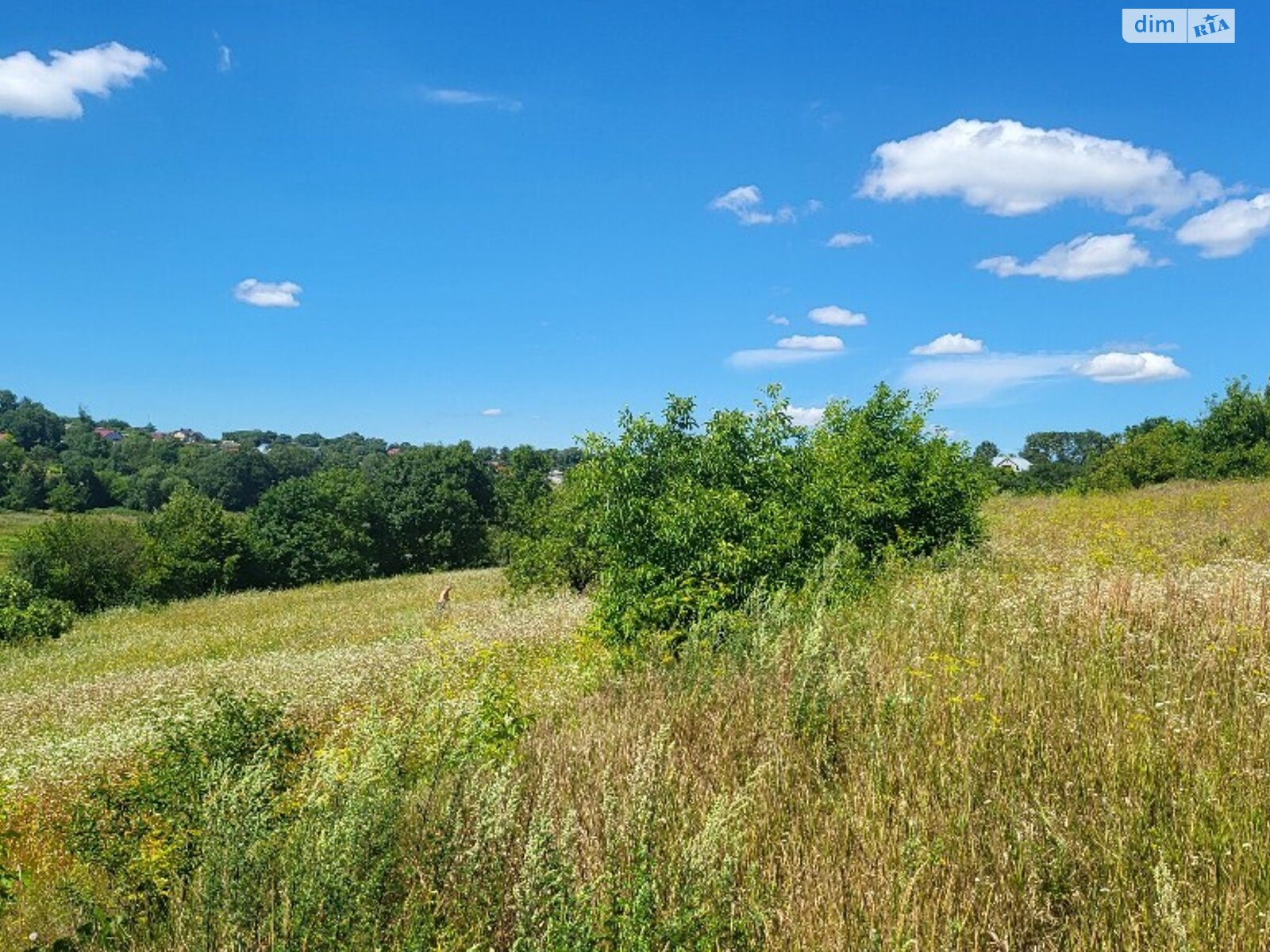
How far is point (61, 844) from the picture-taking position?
5.84 metres

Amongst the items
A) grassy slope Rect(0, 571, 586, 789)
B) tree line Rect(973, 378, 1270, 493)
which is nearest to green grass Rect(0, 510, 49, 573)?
grassy slope Rect(0, 571, 586, 789)

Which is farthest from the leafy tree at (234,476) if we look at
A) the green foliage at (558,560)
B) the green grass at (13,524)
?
the green foliage at (558,560)

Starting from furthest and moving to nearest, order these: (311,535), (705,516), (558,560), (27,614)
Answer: (311,535) → (27,614) → (558,560) → (705,516)

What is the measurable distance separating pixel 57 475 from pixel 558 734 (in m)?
128

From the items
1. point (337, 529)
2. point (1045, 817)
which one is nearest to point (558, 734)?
point (1045, 817)

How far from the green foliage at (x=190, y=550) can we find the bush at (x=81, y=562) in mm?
1192

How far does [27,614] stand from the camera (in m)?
31.9

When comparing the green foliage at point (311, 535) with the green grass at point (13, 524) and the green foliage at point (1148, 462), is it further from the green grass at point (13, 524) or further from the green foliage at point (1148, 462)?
the green foliage at point (1148, 462)

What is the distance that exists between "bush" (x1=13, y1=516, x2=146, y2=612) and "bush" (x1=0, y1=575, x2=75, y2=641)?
4779 mm

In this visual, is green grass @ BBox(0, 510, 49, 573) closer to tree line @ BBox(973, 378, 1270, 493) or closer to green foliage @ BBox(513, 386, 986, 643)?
green foliage @ BBox(513, 386, 986, 643)

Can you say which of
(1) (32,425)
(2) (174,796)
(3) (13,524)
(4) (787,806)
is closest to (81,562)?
(2) (174,796)

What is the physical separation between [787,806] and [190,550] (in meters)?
53.5

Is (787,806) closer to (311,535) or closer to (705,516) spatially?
(705,516)

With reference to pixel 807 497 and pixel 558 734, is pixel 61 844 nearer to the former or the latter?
pixel 558 734
